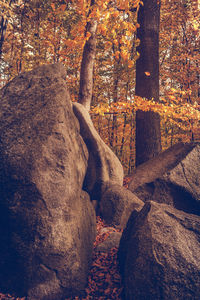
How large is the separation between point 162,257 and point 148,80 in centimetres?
653

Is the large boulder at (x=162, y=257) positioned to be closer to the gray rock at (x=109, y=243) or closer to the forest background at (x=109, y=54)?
the gray rock at (x=109, y=243)

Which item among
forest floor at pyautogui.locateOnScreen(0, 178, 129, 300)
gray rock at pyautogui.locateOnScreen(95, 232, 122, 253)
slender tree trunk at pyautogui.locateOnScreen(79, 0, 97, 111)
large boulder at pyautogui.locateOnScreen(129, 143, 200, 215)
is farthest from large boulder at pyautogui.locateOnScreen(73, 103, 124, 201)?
slender tree trunk at pyautogui.locateOnScreen(79, 0, 97, 111)

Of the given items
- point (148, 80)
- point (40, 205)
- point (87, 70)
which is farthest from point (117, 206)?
point (148, 80)

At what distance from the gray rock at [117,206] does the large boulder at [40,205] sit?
1.41 metres

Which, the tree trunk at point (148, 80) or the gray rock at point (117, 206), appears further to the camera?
the tree trunk at point (148, 80)

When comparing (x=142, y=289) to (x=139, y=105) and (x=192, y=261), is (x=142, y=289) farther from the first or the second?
(x=139, y=105)

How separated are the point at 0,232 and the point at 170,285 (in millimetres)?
2247

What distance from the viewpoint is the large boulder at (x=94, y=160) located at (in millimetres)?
5223

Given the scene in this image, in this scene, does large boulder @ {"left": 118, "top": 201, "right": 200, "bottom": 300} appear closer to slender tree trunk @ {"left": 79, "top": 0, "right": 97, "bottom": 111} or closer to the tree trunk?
slender tree trunk @ {"left": 79, "top": 0, "right": 97, "bottom": 111}

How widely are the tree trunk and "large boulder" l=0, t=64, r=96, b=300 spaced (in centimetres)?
466

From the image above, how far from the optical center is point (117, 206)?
5.31 metres

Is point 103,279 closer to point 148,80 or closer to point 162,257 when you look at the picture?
→ point 162,257

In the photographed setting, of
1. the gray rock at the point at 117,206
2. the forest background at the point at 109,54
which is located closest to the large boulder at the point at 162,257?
the gray rock at the point at 117,206

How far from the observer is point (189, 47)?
11.0m
